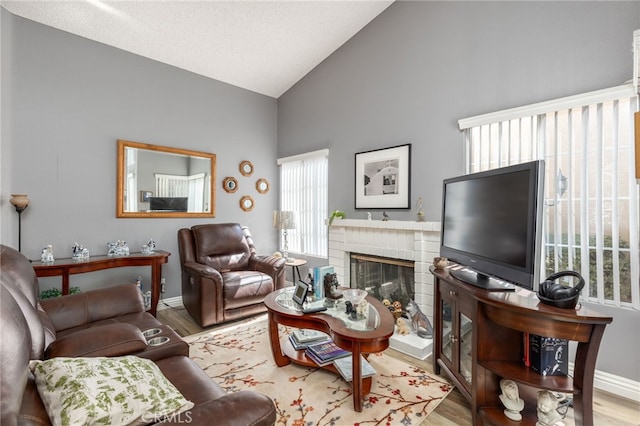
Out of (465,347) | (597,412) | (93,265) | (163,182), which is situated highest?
(163,182)

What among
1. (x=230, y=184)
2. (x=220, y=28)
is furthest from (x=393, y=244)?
(x=220, y=28)

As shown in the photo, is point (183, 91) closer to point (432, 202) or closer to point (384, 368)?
point (432, 202)

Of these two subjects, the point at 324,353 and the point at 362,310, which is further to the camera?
the point at 324,353

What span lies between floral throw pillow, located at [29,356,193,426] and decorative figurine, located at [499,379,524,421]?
64.1 inches

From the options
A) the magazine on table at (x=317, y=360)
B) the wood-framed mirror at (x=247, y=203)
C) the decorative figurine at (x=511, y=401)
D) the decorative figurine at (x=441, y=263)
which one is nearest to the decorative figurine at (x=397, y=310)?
the decorative figurine at (x=441, y=263)

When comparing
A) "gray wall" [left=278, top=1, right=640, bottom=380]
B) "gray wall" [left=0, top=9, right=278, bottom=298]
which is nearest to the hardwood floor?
"gray wall" [left=278, top=1, right=640, bottom=380]

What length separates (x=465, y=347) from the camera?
1.91 meters

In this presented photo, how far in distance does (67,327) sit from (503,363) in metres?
2.70

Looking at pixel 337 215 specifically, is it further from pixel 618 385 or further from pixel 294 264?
pixel 618 385

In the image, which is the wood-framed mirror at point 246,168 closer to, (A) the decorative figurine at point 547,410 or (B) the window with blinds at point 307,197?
(B) the window with blinds at point 307,197

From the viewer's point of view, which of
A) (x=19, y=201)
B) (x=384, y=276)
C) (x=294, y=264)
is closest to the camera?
(x=19, y=201)

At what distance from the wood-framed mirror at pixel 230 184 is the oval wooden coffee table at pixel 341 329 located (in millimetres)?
2276

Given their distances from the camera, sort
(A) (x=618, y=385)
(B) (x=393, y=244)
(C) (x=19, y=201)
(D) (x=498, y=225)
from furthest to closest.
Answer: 1. (B) (x=393, y=244)
2. (C) (x=19, y=201)
3. (A) (x=618, y=385)
4. (D) (x=498, y=225)

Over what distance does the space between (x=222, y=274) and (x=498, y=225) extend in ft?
9.10
